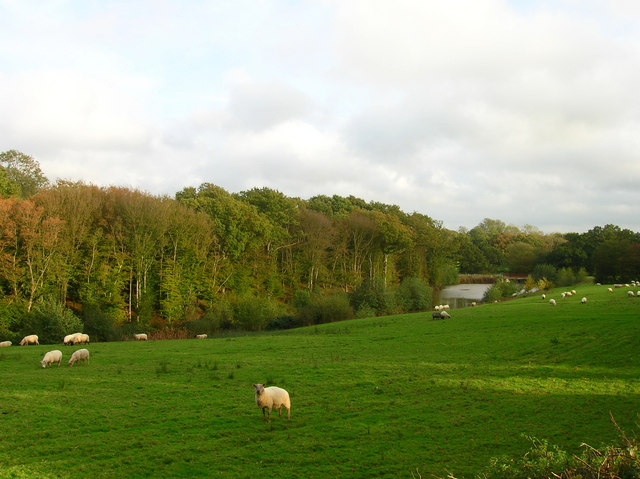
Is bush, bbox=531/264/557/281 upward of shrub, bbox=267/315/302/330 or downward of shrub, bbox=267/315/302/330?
upward

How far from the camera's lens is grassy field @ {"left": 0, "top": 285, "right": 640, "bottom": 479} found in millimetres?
9938

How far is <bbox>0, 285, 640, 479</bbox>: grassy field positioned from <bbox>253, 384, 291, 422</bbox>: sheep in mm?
433

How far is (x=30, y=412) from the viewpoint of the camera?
541 inches

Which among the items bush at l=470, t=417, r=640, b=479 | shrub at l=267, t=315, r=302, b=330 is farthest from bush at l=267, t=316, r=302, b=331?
bush at l=470, t=417, r=640, b=479

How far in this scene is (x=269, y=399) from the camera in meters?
12.4

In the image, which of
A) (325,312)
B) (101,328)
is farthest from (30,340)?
(325,312)

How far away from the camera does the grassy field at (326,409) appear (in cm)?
994

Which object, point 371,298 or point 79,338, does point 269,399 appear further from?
point 371,298

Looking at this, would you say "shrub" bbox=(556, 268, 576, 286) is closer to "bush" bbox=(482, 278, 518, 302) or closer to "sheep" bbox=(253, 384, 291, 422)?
"bush" bbox=(482, 278, 518, 302)

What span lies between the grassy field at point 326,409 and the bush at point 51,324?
15.1 m

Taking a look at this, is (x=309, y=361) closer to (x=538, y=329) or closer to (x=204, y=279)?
(x=538, y=329)

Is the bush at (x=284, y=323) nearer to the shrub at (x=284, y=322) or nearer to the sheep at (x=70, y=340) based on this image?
the shrub at (x=284, y=322)

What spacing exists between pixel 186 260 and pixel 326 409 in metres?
48.5

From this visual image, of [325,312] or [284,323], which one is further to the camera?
[325,312]
